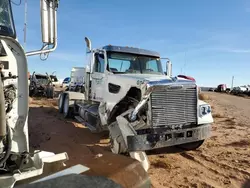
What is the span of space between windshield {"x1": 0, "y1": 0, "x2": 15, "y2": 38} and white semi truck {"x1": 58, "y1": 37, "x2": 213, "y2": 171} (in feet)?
9.68

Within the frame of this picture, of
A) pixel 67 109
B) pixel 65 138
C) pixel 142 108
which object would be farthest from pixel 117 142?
pixel 67 109

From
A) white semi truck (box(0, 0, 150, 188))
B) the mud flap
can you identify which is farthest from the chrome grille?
white semi truck (box(0, 0, 150, 188))

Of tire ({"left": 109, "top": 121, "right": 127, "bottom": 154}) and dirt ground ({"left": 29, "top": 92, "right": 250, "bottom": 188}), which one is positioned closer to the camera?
dirt ground ({"left": 29, "top": 92, "right": 250, "bottom": 188})

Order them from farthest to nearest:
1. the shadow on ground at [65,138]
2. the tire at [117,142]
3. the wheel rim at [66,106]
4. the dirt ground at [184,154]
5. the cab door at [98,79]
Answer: the wheel rim at [66,106] < the cab door at [98,79] < the shadow on ground at [65,138] < the tire at [117,142] < the dirt ground at [184,154]

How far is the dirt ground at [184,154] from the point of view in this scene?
16.7 ft

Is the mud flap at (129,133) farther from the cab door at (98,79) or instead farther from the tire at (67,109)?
the tire at (67,109)

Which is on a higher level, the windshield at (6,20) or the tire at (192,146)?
the windshield at (6,20)

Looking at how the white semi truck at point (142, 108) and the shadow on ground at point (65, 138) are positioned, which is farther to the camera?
the shadow on ground at point (65, 138)

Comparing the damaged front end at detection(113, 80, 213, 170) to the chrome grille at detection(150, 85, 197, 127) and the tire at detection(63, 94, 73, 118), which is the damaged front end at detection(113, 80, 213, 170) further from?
A: the tire at detection(63, 94, 73, 118)

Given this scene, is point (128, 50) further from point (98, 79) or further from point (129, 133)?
point (129, 133)

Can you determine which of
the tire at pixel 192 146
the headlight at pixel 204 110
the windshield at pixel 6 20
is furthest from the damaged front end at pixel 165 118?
the windshield at pixel 6 20

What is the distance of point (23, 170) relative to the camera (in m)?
2.83

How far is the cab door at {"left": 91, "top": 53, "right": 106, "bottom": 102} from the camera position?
7652 millimetres

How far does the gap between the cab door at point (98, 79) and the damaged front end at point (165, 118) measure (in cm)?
→ 224
